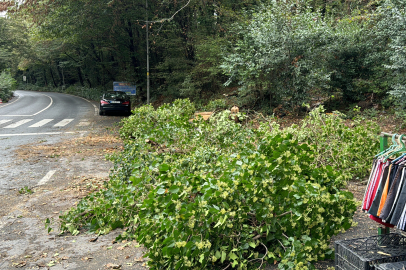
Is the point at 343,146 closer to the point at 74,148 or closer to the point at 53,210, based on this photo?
the point at 53,210

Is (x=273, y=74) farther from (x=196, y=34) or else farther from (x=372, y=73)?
(x=196, y=34)

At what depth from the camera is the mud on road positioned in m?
3.73

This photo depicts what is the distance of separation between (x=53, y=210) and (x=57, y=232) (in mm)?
969

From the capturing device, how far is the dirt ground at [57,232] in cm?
369

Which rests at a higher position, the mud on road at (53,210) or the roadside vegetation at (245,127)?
the roadside vegetation at (245,127)

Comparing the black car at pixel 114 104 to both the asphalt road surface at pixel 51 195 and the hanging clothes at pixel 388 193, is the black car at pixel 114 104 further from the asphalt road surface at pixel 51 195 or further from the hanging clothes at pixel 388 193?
the hanging clothes at pixel 388 193

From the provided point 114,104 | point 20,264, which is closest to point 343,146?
point 20,264


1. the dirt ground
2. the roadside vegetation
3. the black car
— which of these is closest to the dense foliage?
the roadside vegetation

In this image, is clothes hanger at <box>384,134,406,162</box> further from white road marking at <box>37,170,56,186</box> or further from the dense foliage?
white road marking at <box>37,170,56,186</box>

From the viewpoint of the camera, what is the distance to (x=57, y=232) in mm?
4598

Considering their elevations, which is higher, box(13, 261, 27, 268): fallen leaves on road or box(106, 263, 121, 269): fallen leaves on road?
box(106, 263, 121, 269): fallen leaves on road

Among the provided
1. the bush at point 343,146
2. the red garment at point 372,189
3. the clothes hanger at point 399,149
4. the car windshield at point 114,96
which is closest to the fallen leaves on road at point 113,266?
the red garment at point 372,189

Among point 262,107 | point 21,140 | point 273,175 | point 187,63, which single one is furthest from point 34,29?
point 273,175

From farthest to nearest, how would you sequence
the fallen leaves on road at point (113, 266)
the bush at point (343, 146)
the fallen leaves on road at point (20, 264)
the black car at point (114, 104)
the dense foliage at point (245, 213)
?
the black car at point (114, 104)
the bush at point (343, 146)
the fallen leaves on road at point (20, 264)
the fallen leaves on road at point (113, 266)
the dense foliage at point (245, 213)
